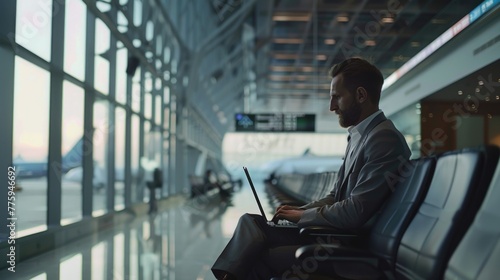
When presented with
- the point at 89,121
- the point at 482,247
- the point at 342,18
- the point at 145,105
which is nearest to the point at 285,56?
the point at 342,18

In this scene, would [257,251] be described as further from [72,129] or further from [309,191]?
[72,129]

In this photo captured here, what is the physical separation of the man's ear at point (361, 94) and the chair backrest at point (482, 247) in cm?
97

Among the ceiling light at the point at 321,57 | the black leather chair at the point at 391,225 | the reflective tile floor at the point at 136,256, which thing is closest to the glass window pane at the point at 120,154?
the reflective tile floor at the point at 136,256

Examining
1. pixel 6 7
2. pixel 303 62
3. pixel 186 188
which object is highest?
pixel 303 62

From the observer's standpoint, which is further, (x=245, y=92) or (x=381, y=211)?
(x=245, y=92)

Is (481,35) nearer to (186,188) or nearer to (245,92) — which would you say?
(186,188)

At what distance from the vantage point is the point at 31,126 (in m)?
6.53

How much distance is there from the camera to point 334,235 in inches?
90.4

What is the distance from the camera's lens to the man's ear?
8.13 ft

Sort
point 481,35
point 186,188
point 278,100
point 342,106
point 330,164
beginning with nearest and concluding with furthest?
point 342,106
point 481,35
point 186,188
point 330,164
point 278,100

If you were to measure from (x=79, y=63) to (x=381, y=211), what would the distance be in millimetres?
6733

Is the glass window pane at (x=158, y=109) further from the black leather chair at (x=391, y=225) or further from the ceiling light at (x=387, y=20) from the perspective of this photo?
the black leather chair at (x=391, y=225)

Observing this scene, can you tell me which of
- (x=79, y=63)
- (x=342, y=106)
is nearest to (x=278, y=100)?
(x=79, y=63)

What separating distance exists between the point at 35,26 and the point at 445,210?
5.68 metres
